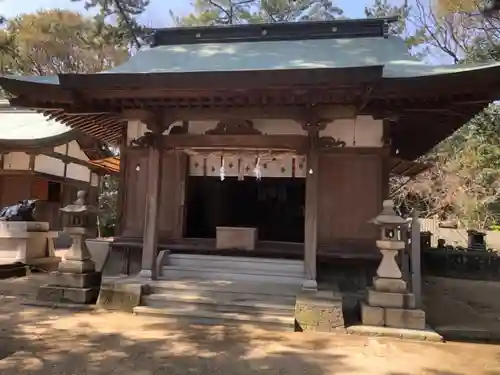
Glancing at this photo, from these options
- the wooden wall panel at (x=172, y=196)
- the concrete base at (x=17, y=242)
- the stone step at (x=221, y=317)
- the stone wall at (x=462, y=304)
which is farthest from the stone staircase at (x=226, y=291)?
the concrete base at (x=17, y=242)

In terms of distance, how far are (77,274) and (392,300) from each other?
4.84 meters

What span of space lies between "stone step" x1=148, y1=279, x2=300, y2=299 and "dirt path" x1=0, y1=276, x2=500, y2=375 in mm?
818

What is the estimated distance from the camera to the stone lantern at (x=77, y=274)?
278 inches

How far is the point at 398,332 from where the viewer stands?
5.80 metres

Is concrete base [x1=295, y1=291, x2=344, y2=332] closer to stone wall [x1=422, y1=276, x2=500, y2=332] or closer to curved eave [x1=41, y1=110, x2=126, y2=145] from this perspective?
stone wall [x1=422, y1=276, x2=500, y2=332]

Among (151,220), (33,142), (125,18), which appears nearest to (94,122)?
(151,220)

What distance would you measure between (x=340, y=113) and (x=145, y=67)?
4.16m

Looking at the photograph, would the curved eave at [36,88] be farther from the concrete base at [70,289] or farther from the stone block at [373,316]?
the stone block at [373,316]

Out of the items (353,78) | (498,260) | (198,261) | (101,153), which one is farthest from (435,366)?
(101,153)

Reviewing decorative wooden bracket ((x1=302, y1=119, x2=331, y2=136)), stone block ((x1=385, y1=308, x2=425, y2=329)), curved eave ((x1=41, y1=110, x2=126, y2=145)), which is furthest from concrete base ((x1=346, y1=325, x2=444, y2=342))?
curved eave ((x1=41, y1=110, x2=126, y2=145))

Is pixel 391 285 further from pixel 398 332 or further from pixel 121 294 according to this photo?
pixel 121 294

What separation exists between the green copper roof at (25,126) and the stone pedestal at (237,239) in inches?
306

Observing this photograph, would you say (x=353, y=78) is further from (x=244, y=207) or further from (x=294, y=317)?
(x=244, y=207)

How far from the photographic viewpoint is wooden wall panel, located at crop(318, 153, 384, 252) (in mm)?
7551
